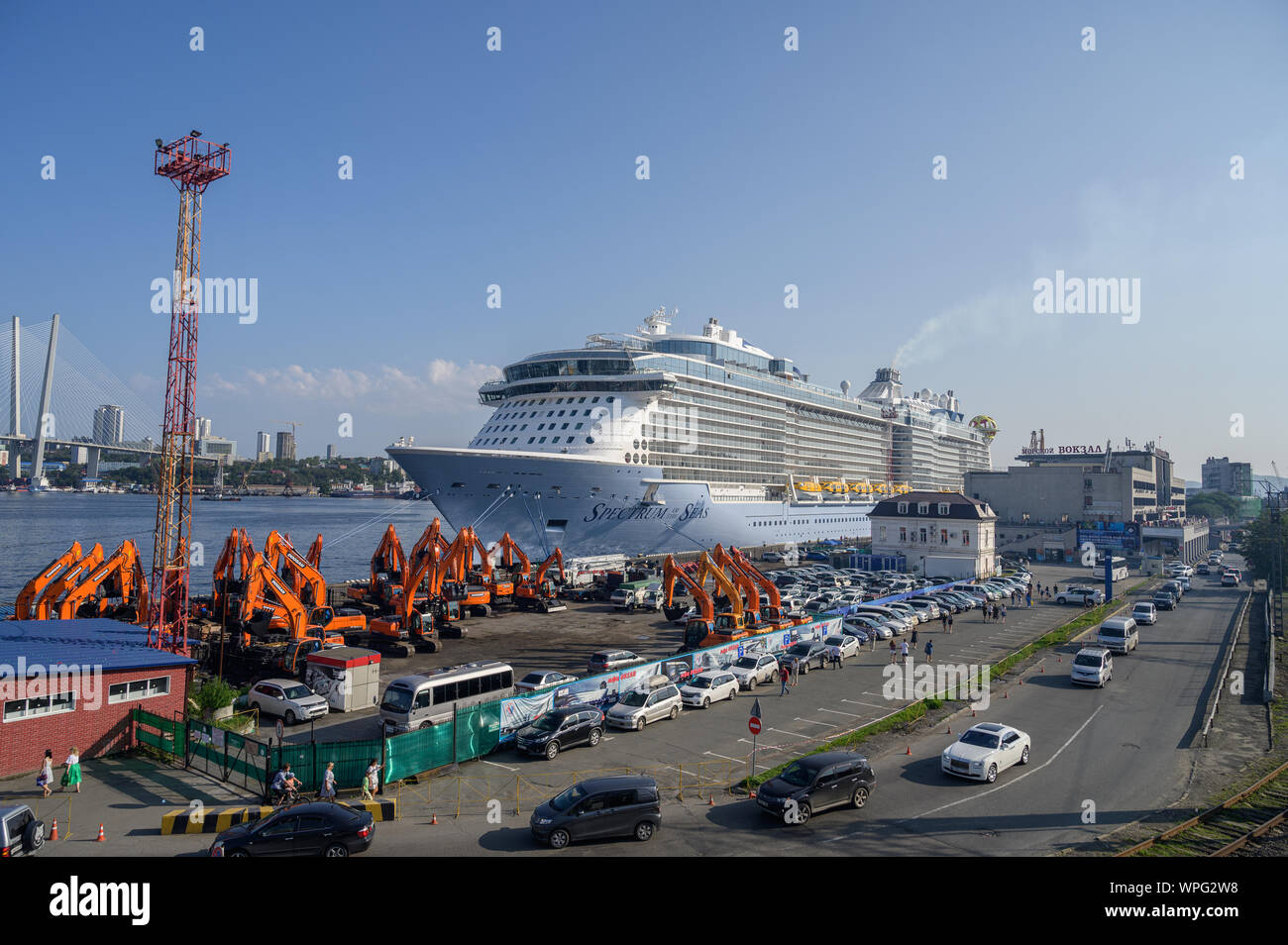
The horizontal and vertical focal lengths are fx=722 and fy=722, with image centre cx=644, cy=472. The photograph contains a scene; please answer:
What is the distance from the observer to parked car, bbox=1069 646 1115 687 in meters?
23.5

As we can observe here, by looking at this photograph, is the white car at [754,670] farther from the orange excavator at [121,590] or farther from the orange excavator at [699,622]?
the orange excavator at [121,590]

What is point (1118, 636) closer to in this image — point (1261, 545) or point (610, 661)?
point (610, 661)

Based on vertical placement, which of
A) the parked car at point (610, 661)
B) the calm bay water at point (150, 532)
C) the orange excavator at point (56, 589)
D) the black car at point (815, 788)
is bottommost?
the calm bay water at point (150, 532)

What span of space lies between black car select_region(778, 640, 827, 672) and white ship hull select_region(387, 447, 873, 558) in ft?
71.9

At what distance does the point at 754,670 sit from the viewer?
920 inches

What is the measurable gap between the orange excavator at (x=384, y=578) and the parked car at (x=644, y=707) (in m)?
18.0

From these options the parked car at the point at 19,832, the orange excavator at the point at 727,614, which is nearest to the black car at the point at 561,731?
the parked car at the point at 19,832

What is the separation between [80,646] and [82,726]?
10.2 feet

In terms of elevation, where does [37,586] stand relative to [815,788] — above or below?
above

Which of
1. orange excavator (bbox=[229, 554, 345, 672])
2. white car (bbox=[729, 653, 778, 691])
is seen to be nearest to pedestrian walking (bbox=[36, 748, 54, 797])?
orange excavator (bbox=[229, 554, 345, 672])

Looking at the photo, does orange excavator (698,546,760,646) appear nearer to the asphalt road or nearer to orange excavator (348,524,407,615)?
the asphalt road

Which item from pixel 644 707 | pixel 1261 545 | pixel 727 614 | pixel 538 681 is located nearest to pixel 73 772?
pixel 538 681

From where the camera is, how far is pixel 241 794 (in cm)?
1382

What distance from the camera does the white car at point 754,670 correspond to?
23.0 m
